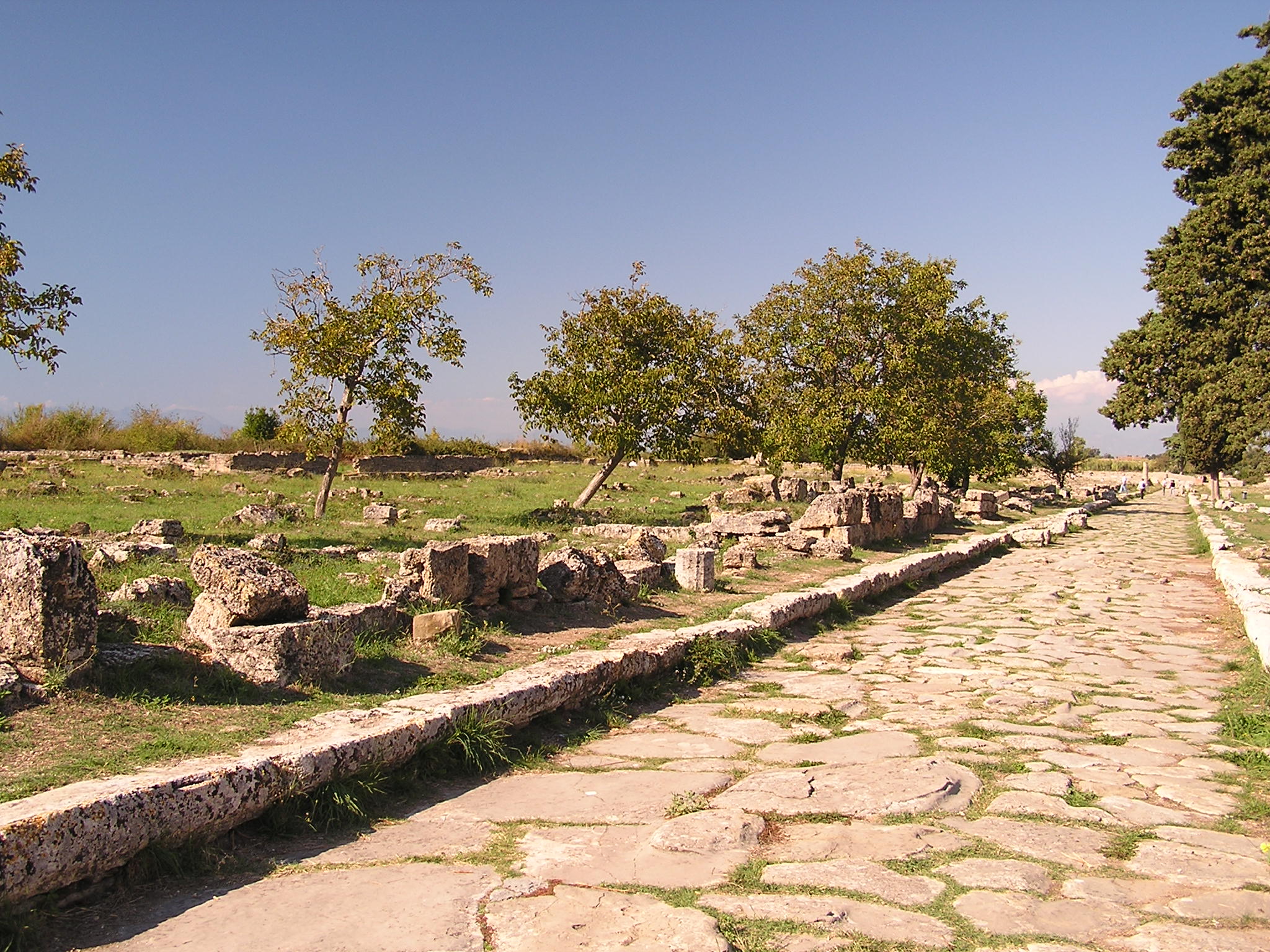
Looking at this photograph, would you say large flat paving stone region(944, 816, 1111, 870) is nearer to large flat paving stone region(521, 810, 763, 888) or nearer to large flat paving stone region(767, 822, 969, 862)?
large flat paving stone region(767, 822, 969, 862)

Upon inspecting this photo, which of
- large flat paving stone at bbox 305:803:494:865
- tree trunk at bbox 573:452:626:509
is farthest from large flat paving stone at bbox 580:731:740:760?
tree trunk at bbox 573:452:626:509

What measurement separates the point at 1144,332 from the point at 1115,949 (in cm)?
2555

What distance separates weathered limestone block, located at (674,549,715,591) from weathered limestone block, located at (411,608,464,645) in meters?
3.95

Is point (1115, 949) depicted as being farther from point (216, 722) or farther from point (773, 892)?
point (216, 722)

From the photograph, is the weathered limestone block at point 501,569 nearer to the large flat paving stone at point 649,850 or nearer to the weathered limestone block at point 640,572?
the weathered limestone block at point 640,572

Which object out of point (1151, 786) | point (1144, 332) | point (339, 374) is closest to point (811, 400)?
point (1144, 332)

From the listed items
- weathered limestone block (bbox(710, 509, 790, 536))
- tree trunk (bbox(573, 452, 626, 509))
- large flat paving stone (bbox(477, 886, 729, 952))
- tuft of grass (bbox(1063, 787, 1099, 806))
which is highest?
tree trunk (bbox(573, 452, 626, 509))

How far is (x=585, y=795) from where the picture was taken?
4234 mm

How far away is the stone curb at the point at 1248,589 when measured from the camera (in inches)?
289

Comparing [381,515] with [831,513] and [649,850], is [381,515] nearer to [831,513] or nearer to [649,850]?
[831,513]

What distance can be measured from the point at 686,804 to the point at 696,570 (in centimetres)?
598

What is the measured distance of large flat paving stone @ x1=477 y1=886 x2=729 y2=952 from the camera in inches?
106

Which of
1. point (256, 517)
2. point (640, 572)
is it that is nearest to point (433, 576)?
point (640, 572)

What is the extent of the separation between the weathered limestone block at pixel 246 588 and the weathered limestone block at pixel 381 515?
11.9m
